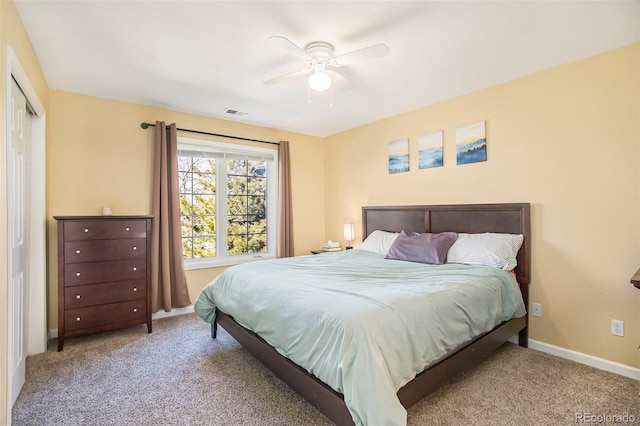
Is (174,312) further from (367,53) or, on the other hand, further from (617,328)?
(617,328)

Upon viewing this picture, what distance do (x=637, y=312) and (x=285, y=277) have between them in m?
2.62

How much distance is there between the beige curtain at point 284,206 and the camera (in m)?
4.53

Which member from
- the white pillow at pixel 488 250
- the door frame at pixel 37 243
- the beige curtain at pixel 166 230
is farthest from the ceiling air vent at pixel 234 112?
the white pillow at pixel 488 250

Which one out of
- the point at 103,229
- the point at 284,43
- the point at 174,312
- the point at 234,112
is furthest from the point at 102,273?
the point at 284,43

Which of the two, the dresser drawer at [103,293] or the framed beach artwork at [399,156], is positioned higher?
the framed beach artwork at [399,156]

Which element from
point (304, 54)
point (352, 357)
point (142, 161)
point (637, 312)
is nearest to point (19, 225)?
point (142, 161)

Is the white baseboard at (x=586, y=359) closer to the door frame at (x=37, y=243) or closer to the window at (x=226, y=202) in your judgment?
the window at (x=226, y=202)

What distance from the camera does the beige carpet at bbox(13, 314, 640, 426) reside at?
1873 millimetres

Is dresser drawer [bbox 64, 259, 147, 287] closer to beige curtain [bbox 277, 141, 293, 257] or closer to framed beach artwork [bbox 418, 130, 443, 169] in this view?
beige curtain [bbox 277, 141, 293, 257]

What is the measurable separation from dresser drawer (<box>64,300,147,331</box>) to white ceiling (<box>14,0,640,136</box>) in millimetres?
2149

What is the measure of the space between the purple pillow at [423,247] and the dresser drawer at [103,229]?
8.54 ft

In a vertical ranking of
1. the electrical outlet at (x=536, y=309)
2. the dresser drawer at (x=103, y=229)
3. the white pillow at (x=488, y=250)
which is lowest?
the electrical outlet at (x=536, y=309)

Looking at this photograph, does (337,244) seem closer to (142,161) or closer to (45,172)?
(142,161)

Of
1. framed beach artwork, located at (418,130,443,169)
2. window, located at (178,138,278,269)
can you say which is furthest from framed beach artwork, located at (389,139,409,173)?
window, located at (178,138,278,269)
